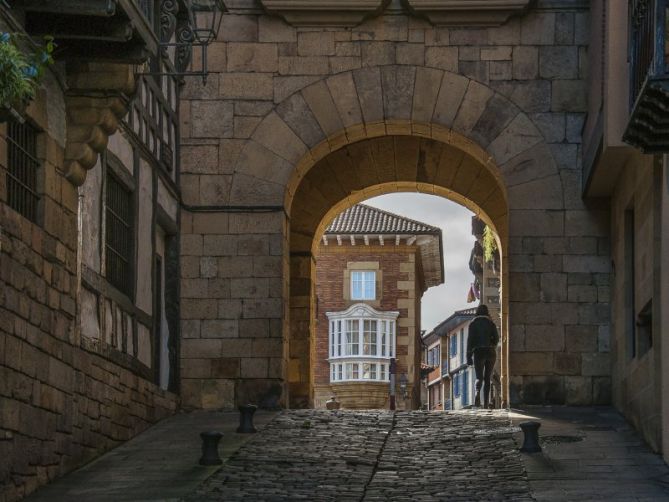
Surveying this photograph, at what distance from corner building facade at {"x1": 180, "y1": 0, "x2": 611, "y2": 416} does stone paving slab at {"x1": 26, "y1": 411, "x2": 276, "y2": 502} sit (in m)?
2.14

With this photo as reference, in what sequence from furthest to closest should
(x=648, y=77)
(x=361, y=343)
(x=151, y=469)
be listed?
1. (x=361, y=343)
2. (x=151, y=469)
3. (x=648, y=77)

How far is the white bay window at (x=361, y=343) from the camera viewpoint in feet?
193

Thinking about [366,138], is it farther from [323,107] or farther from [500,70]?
[500,70]

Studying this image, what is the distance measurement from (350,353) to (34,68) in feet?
168

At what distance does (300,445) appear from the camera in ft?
56.3

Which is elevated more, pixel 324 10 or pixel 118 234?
pixel 324 10

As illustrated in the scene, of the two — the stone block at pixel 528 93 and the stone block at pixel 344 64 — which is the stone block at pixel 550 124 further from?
the stone block at pixel 344 64

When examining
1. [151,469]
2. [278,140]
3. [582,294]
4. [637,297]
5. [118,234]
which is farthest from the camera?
[278,140]

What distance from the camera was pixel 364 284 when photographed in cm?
5719

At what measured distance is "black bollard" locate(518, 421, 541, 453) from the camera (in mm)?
16131

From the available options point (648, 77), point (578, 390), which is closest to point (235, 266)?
point (578, 390)

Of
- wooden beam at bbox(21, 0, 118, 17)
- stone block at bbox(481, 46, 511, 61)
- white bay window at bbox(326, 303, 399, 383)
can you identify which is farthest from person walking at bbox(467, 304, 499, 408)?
white bay window at bbox(326, 303, 399, 383)

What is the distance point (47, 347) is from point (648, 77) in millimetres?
5623

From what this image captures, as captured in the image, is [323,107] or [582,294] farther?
[323,107]
